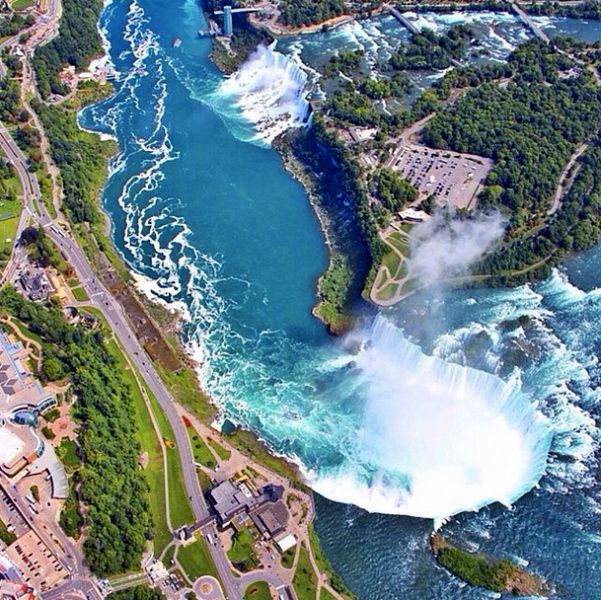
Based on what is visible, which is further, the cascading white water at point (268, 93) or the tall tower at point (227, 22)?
the tall tower at point (227, 22)

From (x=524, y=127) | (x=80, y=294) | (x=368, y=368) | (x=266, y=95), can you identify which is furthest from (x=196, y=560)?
(x=266, y=95)

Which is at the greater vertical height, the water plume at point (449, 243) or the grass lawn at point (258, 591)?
the water plume at point (449, 243)

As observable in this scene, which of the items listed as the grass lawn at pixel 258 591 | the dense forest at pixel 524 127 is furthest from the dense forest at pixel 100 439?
the dense forest at pixel 524 127

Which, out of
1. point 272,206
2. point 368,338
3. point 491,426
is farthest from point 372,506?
point 272,206

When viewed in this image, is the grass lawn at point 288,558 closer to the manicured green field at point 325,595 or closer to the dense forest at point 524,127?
the manicured green field at point 325,595

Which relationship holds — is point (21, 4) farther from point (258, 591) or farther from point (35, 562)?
point (258, 591)

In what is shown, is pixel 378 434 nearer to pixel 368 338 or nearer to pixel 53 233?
pixel 368 338
